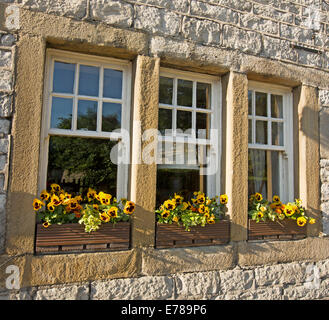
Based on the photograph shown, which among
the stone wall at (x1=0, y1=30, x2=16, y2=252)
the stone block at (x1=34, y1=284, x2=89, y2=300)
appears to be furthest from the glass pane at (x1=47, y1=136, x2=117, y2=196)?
the stone block at (x1=34, y1=284, x2=89, y2=300)

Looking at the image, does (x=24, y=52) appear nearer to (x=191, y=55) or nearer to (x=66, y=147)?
(x=66, y=147)

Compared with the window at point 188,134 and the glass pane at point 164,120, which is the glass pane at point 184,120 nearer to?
the window at point 188,134

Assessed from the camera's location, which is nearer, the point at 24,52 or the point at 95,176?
the point at 24,52

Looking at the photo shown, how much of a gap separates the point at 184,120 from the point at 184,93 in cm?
32

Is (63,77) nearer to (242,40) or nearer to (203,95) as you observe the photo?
(203,95)

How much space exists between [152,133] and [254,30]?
1858 millimetres

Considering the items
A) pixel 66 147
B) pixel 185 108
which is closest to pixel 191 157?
pixel 185 108

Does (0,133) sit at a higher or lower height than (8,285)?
higher

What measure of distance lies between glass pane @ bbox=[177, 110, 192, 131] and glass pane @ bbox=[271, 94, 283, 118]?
1.22 m

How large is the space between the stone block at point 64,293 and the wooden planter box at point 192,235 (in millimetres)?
809

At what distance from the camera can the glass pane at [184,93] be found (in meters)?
3.41

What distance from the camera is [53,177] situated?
293 centimetres

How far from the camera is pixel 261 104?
381 cm

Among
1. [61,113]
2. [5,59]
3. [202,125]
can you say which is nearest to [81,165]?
[61,113]
